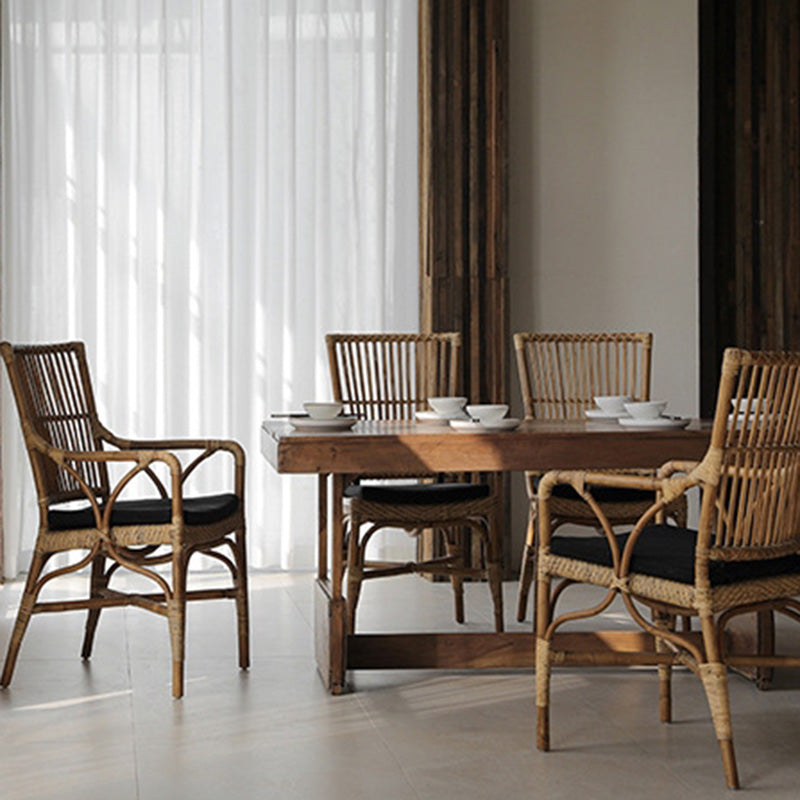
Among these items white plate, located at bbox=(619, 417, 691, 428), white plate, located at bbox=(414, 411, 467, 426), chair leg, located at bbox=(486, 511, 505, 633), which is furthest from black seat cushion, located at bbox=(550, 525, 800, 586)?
chair leg, located at bbox=(486, 511, 505, 633)

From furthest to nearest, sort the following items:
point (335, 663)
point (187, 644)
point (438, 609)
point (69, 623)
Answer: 1. point (438, 609)
2. point (69, 623)
3. point (187, 644)
4. point (335, 663)

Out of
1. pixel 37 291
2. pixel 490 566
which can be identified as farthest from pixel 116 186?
pixel 490 566

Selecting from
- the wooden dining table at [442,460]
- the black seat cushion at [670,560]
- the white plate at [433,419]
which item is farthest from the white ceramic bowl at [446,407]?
the black seat cushion at [670,560]

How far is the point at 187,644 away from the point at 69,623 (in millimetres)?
517

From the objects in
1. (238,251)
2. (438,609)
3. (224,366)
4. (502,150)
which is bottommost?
(438,609)

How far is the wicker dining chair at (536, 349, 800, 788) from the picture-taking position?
2.70 metres

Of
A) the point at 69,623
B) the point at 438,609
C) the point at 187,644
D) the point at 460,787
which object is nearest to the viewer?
the point at 460,787

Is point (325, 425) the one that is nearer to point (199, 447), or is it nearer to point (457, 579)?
point (199, 447)

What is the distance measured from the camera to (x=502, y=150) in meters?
5.35

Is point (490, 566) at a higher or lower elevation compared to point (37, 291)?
lower

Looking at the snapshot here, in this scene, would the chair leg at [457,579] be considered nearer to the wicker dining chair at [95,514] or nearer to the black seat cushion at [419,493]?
the black seat cushion at [419,493]

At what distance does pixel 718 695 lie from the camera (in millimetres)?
2695

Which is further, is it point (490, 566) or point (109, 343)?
point (109, 343)

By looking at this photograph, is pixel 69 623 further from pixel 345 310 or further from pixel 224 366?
pixel 345 310
